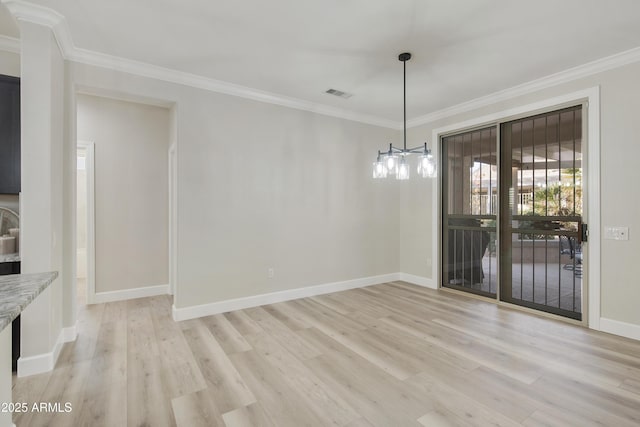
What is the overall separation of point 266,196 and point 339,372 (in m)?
2.55

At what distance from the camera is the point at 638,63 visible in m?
3.15

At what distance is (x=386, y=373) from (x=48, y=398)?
248cm

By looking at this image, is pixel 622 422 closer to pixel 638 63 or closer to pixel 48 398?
pixel 638 63

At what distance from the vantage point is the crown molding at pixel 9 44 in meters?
2.87

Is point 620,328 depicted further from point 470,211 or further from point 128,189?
point 128,189

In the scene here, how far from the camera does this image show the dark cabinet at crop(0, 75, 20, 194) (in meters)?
2.80

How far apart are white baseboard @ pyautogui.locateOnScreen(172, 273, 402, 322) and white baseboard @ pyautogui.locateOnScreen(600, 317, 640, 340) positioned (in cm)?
291

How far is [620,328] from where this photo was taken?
323 centimetres

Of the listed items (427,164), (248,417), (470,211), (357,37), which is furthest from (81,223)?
(470,211)

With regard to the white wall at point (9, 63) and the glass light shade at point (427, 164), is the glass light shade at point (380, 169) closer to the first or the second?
the glass light shade at point (427, 164)

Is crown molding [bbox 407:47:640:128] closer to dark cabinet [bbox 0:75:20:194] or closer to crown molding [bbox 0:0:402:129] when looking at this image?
crown molding [bbox 0:0:402:129]

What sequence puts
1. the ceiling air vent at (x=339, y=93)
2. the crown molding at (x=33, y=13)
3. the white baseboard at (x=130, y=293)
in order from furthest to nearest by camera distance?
the white baseboard at (x=130, y=293), the ceiling air vent at (x=339, y=93), the crown molding at (x=33, y=13)

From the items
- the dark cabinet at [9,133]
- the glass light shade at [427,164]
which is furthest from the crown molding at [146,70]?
the glass light shade at [427,164]

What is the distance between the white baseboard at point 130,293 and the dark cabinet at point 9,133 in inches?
82.0
